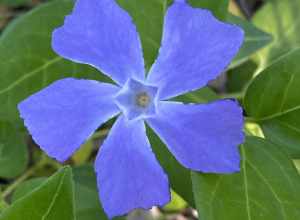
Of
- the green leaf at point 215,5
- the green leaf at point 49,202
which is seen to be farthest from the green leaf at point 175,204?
the green leaf at point 49,202

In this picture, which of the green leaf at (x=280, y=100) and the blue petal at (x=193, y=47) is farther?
the green leaf at (x=280, y=100)

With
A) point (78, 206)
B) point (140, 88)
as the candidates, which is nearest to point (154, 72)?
point (140, 88)

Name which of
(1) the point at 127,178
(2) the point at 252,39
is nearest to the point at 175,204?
(2) the point at 252,39

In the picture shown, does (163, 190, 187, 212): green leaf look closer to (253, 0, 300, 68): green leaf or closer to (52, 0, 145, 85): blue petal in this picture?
(253, 0, 300, 68): green leaf

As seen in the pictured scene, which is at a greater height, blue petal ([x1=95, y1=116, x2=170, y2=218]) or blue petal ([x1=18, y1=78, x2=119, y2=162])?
blue petal ([x1=18, y1=78, x2=119, y2=162])

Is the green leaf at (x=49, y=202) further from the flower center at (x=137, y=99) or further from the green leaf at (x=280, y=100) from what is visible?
the green leaf at (x=280, y=100)

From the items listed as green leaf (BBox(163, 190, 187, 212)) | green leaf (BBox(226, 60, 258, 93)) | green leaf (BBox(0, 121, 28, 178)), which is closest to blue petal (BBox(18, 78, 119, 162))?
green leaf (BBox(0, 121, 28, 178))

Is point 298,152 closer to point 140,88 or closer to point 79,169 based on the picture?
point 140,88
